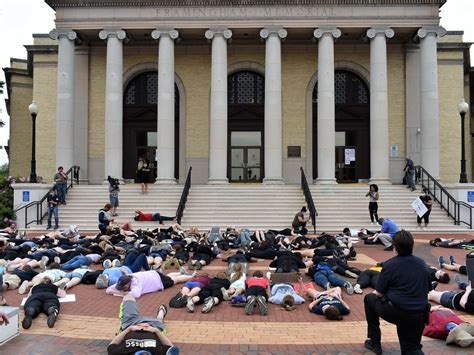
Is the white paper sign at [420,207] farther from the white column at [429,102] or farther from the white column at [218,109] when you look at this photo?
the white column at [218,109]

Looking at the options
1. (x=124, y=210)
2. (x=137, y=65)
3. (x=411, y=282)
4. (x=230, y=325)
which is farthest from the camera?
(x=137, y=65)

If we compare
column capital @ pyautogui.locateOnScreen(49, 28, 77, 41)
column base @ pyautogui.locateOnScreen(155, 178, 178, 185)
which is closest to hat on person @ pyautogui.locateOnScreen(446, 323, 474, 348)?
column base @ pyautogui.locateOnScreen(155, 178, 178, 185)

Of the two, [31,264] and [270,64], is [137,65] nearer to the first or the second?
[270,64]

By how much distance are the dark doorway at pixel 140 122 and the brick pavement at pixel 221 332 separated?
2217 cm

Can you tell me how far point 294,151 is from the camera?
29.5m

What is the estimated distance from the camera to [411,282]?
5.13m

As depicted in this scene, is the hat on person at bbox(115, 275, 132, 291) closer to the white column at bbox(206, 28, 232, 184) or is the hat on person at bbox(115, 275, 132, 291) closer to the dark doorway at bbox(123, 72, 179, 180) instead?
the white column at bbox(206, 28, 232, 184)

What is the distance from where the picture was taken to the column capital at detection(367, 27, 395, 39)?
26734 mm

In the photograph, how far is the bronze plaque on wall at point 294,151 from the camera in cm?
2941

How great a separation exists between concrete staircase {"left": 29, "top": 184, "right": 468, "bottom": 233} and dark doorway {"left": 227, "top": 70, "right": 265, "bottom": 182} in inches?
197

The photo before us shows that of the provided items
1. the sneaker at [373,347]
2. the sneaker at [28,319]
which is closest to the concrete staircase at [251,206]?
the sneaker at [28,319]

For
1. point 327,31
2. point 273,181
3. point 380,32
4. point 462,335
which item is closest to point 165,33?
point 327,31

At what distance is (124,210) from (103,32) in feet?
34.4

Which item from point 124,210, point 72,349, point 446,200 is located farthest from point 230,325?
point 446,200
